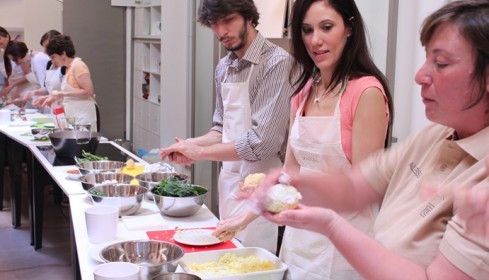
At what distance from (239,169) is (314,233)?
0.86 m

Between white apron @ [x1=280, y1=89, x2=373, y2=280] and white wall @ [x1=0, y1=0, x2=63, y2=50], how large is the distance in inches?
278

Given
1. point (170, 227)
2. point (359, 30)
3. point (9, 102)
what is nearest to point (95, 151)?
point (170, 227)

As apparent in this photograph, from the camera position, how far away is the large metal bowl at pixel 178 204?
2.24 meters

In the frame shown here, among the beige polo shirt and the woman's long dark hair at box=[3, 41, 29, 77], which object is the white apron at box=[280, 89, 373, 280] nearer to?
the beige polo shirt

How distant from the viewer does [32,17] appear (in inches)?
320

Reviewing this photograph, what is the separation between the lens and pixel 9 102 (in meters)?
6.43

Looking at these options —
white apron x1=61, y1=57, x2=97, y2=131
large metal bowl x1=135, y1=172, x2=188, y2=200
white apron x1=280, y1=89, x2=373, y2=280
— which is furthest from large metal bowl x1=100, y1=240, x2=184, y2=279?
white apron x1=61, y1=57, x2=97, y2=131

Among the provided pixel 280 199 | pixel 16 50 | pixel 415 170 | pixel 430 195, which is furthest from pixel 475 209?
pixel 16 50

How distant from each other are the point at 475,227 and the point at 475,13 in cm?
41

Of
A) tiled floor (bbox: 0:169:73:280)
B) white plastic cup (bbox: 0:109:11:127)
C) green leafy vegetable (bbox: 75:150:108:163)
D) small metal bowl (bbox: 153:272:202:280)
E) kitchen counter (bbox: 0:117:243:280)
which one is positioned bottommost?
tiled floor (bbox: 0:169:73:280)

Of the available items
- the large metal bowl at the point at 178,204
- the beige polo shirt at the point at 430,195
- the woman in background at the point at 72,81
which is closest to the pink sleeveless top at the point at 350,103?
the beige polo shirt at the point at 430,195

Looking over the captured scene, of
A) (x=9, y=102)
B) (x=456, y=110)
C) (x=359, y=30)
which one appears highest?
(x=359, y=30)

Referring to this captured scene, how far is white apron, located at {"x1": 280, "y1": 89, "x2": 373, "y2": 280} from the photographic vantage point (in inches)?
70.1

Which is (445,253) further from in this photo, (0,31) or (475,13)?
(0,31)
